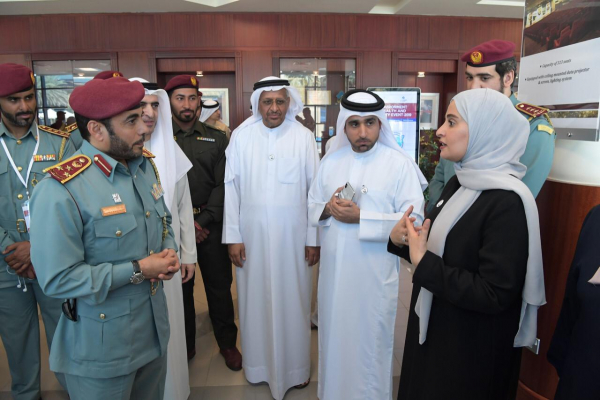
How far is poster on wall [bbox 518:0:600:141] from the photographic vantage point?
1.87m

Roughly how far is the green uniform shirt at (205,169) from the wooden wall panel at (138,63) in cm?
350

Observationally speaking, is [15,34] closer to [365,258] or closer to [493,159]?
[365,258]

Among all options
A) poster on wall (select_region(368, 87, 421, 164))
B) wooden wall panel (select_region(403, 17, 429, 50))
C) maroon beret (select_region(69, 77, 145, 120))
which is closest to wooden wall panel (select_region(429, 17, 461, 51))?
wooden wall panel (select_region(403, 17, 429, 50))

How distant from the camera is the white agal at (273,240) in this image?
2.58 meters

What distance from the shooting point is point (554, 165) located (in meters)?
2.11

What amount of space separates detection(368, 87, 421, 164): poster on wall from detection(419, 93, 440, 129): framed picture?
1241 mm

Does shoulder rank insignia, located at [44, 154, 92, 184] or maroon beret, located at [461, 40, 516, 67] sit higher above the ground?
maroon beret, located at [461, 40, 516, 67]

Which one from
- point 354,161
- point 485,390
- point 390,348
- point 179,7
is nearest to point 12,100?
point 354,161

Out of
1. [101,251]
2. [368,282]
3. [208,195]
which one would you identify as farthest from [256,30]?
[101,251]

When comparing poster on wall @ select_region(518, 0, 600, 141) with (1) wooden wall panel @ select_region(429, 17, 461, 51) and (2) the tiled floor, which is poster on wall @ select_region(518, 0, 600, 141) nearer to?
(2) the tiled floor

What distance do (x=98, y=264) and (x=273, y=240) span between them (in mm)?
1292

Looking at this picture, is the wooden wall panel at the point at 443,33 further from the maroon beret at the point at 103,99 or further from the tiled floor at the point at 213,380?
the maroon beret at the point at 103,99

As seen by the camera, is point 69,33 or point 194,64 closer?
point 69,33

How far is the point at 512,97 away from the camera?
84.8 inches
